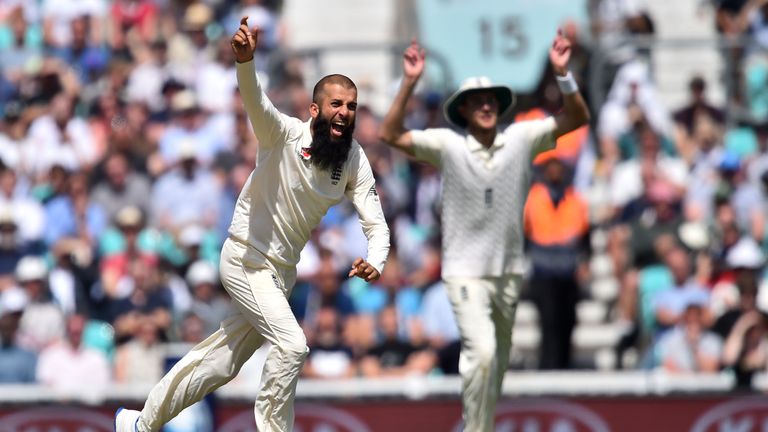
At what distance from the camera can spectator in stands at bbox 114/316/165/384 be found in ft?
47.4

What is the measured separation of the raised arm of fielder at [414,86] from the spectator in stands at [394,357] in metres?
3.50

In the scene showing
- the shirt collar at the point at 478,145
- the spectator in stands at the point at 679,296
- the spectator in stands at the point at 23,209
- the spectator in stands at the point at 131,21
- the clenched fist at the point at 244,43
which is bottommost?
the spectator in stands at the point at 679,296

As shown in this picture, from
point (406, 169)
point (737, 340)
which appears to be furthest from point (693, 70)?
point (737, 340)

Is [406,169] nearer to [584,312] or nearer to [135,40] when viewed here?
[584,312]

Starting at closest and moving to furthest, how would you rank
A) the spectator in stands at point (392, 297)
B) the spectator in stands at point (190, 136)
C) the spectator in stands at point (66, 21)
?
the spectator in stands at point (392, 297) → the spectator in stands at point (190, 136) → the spectator in stands at point (66, 21)

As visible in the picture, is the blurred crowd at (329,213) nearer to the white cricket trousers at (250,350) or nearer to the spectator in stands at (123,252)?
the spectator in stands at (123,252)

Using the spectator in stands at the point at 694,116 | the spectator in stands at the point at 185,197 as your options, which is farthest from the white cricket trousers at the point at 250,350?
the spectator in stands at the point at 694,116

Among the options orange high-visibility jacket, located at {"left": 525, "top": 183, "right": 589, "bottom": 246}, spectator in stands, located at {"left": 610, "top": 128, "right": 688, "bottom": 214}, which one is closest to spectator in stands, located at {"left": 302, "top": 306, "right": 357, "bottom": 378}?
orange high-visibility jacket, located at {"left": 525, "top": 183, "right": 589, "bottom": 246}

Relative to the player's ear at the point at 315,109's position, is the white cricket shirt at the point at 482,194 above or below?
below

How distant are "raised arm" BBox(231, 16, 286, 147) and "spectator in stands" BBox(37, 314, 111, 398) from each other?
5.39m

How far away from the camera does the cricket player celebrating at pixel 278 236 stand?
9.58m

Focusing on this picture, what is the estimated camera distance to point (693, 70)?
58.7 ft

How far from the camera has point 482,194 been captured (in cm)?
1110

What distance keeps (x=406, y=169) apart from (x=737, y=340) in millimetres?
4026
